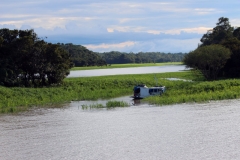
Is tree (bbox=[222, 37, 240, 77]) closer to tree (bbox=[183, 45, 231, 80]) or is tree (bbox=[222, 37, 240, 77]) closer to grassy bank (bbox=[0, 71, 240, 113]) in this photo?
tree (bbox=[183, 45, 231, 80])

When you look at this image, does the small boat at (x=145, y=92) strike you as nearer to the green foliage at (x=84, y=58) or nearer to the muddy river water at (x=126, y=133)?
the muddy river water at (x=126, y=133)

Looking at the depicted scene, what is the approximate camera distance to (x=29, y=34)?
51.5 meters

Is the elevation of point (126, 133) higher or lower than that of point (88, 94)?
lower

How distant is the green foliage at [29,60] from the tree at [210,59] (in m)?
19.5

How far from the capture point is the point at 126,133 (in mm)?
23328

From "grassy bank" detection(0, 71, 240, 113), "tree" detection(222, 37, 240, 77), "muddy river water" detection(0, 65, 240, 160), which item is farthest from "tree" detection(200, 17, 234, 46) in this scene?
"muddy river water" detection(0, 65, 240, 160)

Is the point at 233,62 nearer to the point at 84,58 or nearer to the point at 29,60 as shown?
the point at 29,60

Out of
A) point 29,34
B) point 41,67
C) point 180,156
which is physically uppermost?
point 29,34

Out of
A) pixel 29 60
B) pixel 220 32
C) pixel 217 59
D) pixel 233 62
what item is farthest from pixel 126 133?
pixel 220 32

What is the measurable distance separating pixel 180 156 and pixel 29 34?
1492 inches

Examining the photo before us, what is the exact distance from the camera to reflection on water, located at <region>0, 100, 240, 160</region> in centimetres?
1873

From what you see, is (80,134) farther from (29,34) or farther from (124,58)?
(124,58)

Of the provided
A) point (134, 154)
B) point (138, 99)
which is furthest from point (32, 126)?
point (138, 99)

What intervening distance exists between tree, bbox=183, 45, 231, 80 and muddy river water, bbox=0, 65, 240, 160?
23444 millimetres
